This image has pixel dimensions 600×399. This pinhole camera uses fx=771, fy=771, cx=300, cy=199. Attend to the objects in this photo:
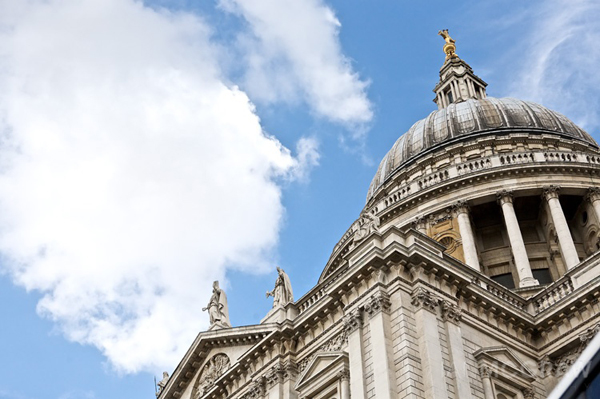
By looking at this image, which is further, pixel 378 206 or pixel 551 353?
pixel 378 206

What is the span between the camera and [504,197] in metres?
40.6

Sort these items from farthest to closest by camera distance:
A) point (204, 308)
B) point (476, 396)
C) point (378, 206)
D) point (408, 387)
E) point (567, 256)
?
point (378, 206) < point (567, 256) < point (204, 308) < point (476, 396) < point (408, 387)

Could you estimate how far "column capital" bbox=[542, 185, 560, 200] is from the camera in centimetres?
4047

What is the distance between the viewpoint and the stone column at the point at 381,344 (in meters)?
22.1

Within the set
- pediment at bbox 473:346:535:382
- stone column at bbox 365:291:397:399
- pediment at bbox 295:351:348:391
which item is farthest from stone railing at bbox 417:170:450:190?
stone column at bbox 365:291:397:399

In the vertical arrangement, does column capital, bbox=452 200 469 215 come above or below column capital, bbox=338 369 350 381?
above

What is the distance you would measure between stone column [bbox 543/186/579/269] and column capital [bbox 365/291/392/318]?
51.6ft

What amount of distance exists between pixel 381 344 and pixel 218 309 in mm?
12681

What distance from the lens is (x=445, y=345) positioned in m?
23.6

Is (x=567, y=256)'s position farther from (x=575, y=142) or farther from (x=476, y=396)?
(x=476, y=396)

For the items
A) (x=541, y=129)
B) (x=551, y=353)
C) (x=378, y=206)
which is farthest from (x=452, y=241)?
(x=551, y=353)

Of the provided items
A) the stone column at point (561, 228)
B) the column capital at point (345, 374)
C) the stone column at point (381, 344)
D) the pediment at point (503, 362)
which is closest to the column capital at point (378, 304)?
the stone column at point (381, 344)

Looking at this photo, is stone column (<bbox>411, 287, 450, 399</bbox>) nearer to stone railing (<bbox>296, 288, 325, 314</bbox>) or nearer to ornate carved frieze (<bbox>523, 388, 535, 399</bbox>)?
ornate carved frieze (<bbox>523, 388, 535, 399</bbox>)

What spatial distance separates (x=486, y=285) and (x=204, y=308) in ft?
44.0
